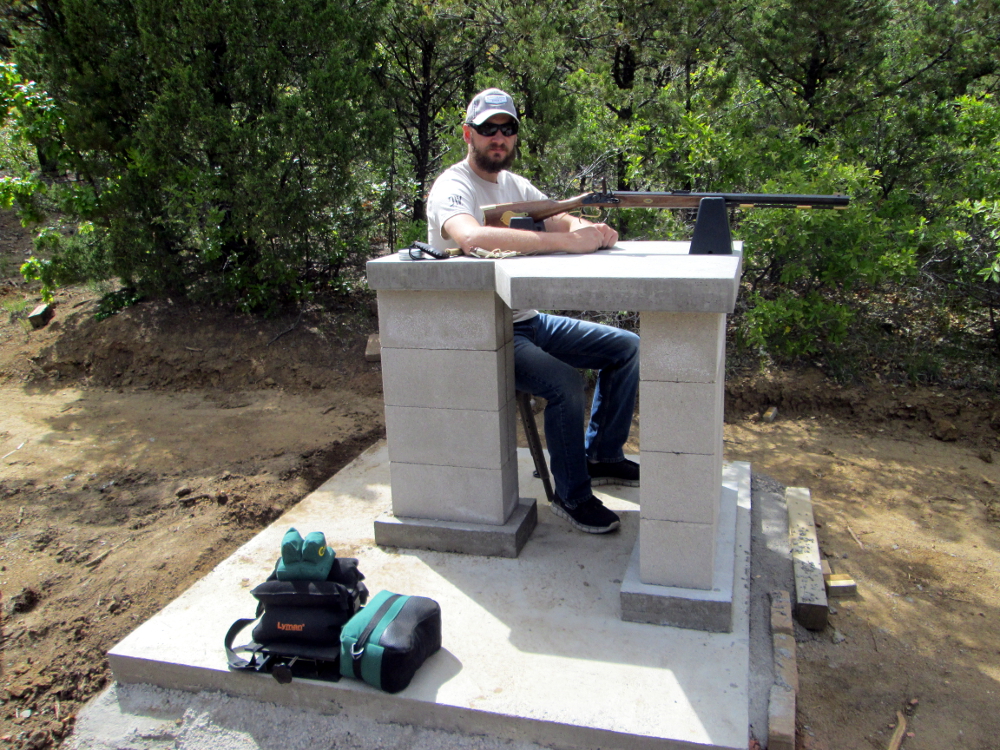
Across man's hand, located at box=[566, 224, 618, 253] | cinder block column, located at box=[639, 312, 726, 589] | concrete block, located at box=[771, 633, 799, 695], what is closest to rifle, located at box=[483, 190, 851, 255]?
man's hand, located at box=[566, 224, 618, 253]

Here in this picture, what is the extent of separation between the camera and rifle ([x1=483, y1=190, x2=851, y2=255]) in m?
3.04

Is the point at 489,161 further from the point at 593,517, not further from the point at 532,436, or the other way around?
the point at 593,517

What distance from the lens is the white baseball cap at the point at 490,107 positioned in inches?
129

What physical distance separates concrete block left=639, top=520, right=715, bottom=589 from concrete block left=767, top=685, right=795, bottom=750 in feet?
1.30

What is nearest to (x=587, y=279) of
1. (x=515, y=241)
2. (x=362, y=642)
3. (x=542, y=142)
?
(x=515, y=241)

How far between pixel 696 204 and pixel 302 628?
7.42 feet

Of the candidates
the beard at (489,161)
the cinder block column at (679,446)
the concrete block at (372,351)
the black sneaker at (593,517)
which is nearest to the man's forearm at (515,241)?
the beard at (489,161)

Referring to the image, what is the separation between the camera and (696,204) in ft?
10.7

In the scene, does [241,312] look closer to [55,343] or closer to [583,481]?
[55,343]

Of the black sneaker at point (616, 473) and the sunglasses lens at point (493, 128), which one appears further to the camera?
the black sneaker at point (616, 473)

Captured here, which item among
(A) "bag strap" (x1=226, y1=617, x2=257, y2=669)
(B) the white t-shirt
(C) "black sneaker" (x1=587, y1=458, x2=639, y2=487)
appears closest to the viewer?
(A) "bag strap" (x1=226, y1=617, x2=257, y2=669)

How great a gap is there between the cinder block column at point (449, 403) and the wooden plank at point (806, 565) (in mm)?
1213

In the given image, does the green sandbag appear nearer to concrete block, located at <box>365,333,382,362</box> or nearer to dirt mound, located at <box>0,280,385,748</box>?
dirt mound, located at <box>0,280,385,748</box>

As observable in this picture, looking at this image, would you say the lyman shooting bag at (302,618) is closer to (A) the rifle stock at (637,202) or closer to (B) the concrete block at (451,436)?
(B) the concrete block at (451,436)
